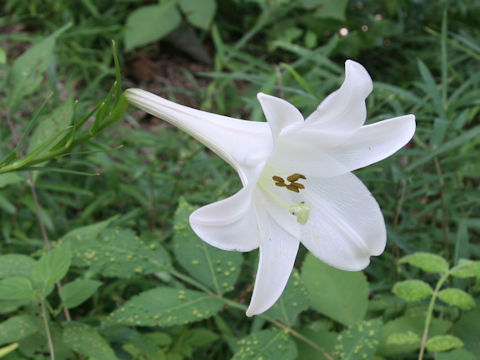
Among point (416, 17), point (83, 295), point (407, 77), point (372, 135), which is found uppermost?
point (372, 135)

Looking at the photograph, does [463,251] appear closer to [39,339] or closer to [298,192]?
[298,192]

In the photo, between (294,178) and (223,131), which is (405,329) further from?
(223,131)

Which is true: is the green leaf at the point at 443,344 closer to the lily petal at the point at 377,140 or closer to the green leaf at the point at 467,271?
the green leaf at the point at 467,271

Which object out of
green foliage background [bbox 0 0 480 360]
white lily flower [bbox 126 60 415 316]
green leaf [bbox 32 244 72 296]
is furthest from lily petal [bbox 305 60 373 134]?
green leaf [bbox 32 244 72 296]

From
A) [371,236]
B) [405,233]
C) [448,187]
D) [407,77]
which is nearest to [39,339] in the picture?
[371,236]

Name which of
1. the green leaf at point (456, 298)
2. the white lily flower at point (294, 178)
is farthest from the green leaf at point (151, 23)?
the green leaf at point (456, 298)

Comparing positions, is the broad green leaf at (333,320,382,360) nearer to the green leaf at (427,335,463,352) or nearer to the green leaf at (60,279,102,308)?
the green leaf at (427,335,463,352)

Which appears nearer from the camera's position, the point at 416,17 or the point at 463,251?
the point at 463,251
